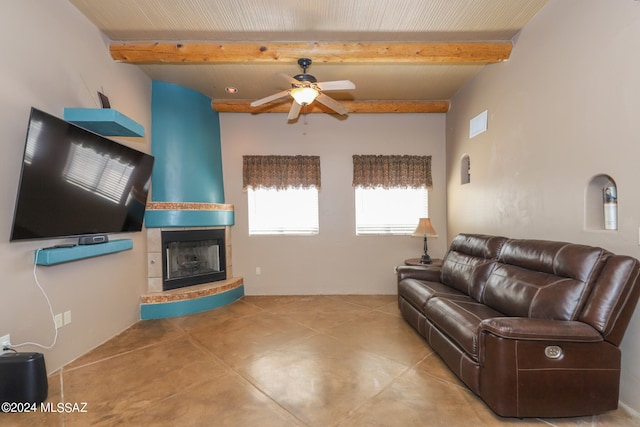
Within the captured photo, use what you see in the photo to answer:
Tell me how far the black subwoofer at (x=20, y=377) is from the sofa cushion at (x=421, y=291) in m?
3.12

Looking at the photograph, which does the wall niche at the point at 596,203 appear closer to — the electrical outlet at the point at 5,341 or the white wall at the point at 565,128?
the white wall at the point at 565,128

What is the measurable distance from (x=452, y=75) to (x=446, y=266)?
2495 millimetres

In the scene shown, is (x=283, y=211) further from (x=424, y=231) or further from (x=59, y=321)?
(x=59, y=321)

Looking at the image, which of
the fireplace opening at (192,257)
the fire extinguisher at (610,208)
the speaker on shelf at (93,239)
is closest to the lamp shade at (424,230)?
the fire extinguisher at (610,208)

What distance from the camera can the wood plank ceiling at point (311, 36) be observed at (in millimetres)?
2533

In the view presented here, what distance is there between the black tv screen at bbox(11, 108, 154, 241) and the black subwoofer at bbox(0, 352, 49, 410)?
2.68 ft

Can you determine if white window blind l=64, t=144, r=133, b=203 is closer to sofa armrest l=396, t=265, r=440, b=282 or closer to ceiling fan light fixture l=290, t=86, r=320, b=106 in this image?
ceiling fan light fixture l=290, t=86, r=320, b=106

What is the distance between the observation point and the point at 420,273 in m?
3.57

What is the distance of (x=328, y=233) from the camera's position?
468 centimetres

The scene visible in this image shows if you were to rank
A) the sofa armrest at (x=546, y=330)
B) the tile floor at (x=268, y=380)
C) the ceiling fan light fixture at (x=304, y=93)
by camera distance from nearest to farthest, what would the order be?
1. the sofa armrest at (x=546, y=330)
2. the tile floor at (x=268, y=380)
3. the ceiling fan light fixture at (x=304, y=93)

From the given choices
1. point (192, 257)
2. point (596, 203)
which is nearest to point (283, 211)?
point (192, 257)

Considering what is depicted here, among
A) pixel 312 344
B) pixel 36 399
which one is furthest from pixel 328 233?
pixel 36 399

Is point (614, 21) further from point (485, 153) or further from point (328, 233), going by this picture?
point (328, 233)

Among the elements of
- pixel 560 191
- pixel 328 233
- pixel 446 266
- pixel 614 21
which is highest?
pixel 614 21
